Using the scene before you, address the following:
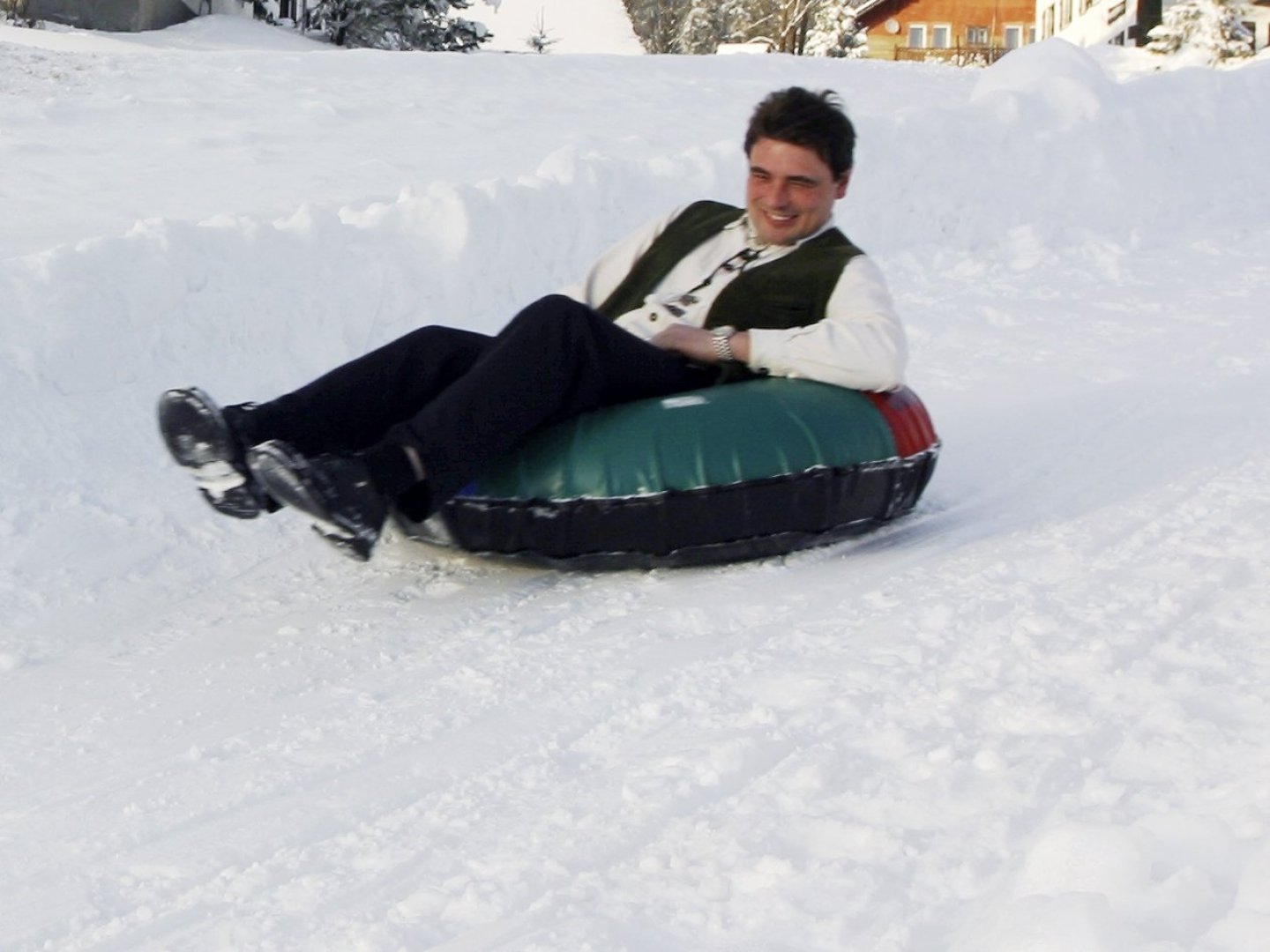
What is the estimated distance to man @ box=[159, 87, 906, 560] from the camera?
3.00 metres

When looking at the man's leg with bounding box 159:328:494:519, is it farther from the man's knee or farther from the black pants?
the man's knee

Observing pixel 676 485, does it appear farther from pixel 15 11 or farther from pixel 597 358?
pixel 15 11

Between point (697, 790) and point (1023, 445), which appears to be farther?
point (1023, 445)

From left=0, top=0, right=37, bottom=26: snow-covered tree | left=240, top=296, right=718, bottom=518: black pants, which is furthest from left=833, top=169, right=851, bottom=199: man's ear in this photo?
left=0, top=0, right=37, bottom=26: snow-covered tree

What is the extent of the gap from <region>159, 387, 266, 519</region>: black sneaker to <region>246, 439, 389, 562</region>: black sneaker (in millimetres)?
46

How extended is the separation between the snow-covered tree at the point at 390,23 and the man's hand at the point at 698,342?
53.0 ft

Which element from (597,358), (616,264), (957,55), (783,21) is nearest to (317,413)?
(597,358)

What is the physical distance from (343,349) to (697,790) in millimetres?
3166

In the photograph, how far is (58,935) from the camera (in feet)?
6.55

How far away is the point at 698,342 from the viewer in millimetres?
3631

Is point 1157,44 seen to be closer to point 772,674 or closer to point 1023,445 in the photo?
point 1023,445

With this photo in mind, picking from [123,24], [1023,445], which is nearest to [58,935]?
[1023,445]

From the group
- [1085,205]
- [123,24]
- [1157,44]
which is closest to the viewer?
[1085,205]

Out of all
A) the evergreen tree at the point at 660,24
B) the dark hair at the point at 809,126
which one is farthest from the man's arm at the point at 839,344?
the evergreen tree at the point at 660,24
